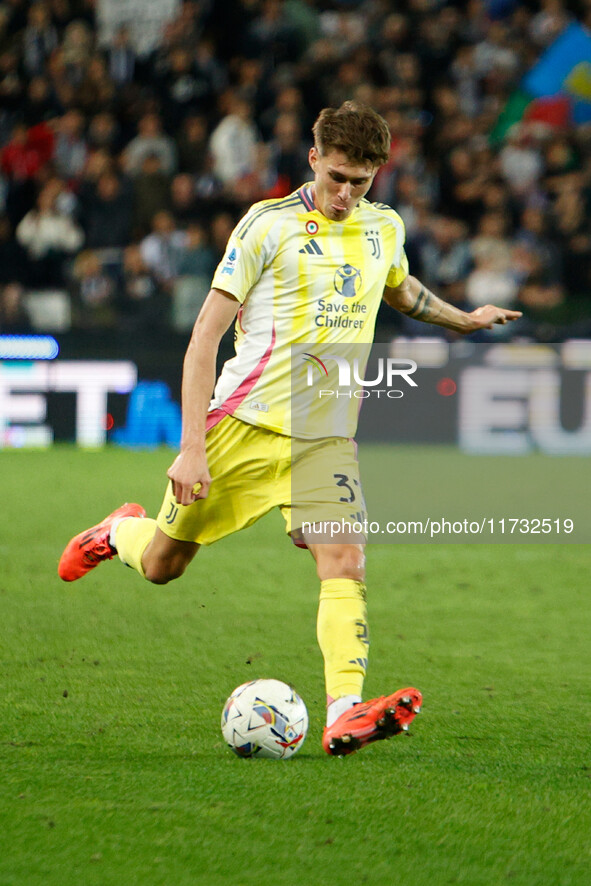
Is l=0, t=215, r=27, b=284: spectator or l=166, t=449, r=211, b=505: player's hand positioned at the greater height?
l=0, t=215, r=27, b=284: spectator

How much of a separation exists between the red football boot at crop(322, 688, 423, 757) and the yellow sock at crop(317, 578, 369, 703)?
0.11 m

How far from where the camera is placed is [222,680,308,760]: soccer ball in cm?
362

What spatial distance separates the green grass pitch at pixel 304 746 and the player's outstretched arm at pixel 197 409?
0.76 meters

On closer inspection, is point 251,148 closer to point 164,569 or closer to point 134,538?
point 134,538

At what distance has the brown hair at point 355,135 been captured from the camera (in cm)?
363

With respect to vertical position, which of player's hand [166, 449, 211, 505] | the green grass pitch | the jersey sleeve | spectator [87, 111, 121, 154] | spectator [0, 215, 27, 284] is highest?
spectator [87, 111, 121, 154]

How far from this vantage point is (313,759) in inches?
144

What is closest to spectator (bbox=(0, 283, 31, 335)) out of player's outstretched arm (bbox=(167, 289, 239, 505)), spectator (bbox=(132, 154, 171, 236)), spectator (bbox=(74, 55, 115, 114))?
spectator (bbox=(132, 154, 171, 236))

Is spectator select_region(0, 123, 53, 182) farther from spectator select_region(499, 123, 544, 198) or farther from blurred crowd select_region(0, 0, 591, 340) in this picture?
spectator select_region(499, 123, 544, 198)

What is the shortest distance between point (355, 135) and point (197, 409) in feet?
2.94

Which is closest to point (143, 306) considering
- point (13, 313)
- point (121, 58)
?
point (13, 313)

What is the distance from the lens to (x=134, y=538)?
4.53 metres

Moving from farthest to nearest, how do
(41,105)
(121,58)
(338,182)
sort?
(121,58) < (41,105) < (338,182)

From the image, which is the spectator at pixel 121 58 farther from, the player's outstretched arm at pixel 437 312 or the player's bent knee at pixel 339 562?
the player's bent knee at pixel 339 562
